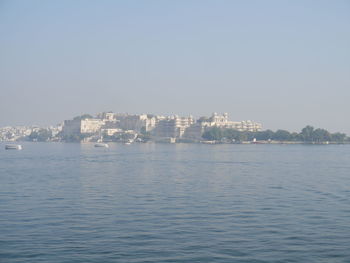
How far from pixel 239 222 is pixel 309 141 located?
93.9 metres

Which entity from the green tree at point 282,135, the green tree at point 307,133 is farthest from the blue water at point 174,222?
the green tree at point 282,135

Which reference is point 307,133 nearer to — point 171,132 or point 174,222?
point 171,132

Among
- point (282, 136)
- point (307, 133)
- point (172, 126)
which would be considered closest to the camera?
point (307, 133)

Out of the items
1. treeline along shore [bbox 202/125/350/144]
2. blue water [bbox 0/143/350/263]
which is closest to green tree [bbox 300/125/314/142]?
treeline along shore [bbox 202/125/350/144]

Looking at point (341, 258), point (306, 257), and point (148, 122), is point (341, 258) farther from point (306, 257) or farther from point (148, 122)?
point (148, 122)

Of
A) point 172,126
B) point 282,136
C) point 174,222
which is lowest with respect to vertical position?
point 174,222

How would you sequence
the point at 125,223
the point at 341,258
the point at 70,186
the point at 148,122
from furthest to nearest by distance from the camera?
the point at 148,122
the point at 70,186
the point at 125,223
the point at 341,258

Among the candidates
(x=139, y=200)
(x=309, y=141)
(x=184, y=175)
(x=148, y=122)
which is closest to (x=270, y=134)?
(x=309, y=141)

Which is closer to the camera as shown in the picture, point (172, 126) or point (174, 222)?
point (174, 222)

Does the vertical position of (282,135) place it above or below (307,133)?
below

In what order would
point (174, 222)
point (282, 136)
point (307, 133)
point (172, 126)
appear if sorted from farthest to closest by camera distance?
point (172, 126), point (282, 136), point (307, 133), point (174, 222)

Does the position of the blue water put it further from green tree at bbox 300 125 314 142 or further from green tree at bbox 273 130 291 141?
green tree at bbox 273 130 291 141

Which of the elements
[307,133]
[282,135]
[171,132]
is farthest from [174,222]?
[171,132]

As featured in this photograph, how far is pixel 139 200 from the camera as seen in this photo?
14.5 metres
